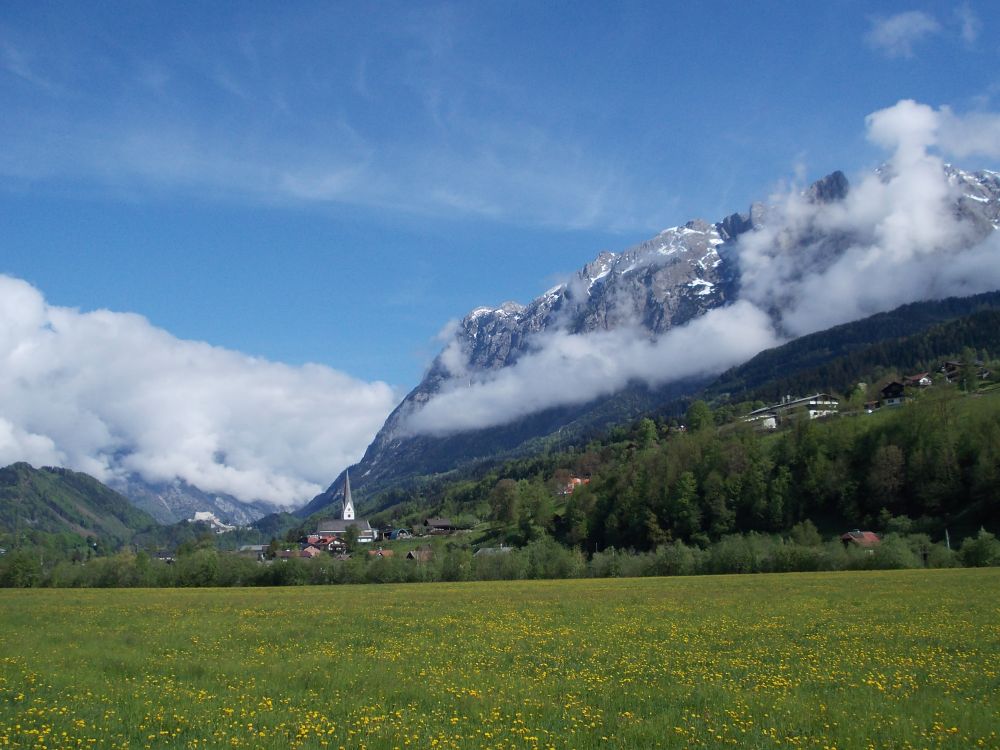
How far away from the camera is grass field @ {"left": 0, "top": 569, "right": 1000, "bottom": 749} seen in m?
15.3

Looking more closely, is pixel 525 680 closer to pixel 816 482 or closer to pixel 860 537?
pixel 860 537

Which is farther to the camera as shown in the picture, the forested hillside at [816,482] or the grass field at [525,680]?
the forested hillside at [816,482]

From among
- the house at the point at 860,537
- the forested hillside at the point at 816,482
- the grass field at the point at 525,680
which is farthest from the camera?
the forested hillside at the point at 816,482

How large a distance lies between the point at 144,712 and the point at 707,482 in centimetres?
12838

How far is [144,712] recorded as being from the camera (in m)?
17.4

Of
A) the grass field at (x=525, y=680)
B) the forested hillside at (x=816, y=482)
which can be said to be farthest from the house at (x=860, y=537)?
the grass field at (x=525, y=680)

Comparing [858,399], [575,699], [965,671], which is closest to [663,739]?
[575,699]

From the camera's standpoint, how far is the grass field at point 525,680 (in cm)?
1527

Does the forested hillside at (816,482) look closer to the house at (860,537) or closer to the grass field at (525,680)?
the house at (860,537)

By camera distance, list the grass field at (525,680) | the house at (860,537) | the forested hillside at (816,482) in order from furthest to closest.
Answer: the forested hillside at (816,482) < the house at (860,537) < the grass field at (525,680)

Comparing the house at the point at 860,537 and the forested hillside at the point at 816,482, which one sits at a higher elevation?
the forested hillside at the point at 816,482

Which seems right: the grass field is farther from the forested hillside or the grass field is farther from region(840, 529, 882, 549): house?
the forested hillside

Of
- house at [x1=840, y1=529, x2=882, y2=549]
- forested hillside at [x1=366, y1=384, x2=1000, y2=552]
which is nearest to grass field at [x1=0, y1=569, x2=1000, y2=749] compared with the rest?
house at [x1=840, y1=529, x2=882, y2=549]

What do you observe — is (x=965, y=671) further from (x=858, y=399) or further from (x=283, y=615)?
(x=858, y=399)
